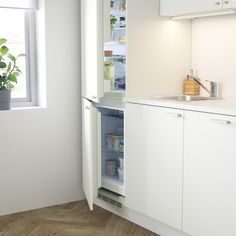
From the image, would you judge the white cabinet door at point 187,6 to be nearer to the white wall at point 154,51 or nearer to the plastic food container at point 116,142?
the white wall at point 154,51

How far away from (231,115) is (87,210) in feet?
5.40

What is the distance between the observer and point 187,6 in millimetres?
3250

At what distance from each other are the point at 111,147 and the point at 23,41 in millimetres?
1098

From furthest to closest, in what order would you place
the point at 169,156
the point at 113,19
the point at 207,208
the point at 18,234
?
the point at 113,19
the point at 18,234
the point at 169,156
the point at 207,208

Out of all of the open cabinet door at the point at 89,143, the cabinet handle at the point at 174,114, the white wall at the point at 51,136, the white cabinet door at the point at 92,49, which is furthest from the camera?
the white wall at the point at 51,136

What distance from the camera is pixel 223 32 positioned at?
3.42 metres

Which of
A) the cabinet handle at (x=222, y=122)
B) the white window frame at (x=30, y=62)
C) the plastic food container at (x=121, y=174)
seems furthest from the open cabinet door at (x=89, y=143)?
the cabinet handle at (x=222, y=122)

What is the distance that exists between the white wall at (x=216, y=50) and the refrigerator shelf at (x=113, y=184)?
1.01 metres

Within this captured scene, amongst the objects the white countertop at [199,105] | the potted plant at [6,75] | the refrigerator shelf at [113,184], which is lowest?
the refrigerator shelf at [113,184]

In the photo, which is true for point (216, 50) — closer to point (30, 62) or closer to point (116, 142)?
point (116, 142)

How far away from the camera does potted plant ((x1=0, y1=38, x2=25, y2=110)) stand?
3.55 meters

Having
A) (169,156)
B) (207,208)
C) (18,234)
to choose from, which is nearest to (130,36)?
(169,156)

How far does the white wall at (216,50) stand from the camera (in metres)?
3.37

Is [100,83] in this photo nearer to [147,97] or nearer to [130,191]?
[147,97]
